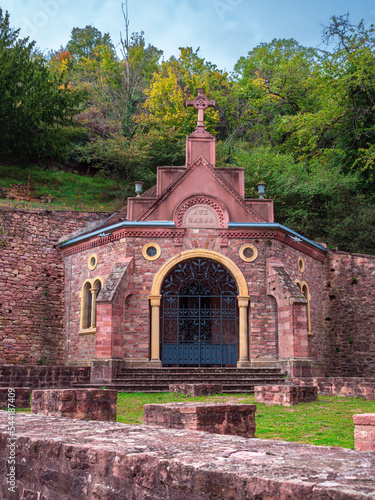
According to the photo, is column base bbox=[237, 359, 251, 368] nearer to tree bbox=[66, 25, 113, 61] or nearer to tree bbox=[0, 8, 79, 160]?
tree bbox=[0, 8, 79, 160]

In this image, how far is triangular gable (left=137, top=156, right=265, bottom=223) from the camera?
19906mm

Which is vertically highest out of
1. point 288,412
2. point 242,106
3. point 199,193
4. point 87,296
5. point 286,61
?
point 286,61

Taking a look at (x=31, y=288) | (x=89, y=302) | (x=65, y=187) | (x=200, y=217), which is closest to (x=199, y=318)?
(x=200, y=217)

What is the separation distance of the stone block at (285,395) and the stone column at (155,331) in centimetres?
608

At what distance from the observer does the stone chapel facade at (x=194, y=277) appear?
17969 millimetres

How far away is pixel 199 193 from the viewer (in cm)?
1991

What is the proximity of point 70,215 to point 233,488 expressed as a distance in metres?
21.8

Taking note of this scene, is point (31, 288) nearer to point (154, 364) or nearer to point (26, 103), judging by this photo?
point (154, 364)

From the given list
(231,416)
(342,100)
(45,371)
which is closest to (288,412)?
(231,416)

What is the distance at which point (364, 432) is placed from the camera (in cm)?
589

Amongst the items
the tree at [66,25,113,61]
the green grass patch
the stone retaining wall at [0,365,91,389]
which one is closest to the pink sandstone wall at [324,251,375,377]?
A: the stone retaining wall at [0,365,91,389]

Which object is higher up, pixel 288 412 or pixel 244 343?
pixel 244 343

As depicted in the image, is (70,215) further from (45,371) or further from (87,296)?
(45,371)

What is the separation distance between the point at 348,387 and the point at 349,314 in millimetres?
9679
